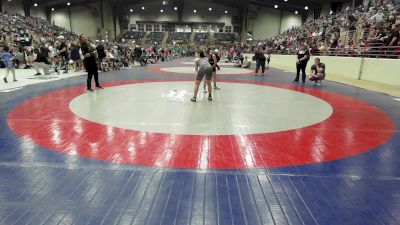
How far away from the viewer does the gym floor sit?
8.52 feet

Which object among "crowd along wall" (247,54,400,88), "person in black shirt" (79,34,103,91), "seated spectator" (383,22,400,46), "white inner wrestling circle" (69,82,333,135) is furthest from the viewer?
"seated spectator" (383,22,400,46)

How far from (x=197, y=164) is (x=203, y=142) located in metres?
0.84

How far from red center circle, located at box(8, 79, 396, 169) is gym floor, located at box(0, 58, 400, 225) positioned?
0.06 ft

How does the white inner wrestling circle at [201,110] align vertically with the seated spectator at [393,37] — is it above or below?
below

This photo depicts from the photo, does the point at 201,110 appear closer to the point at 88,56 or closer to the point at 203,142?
the point at 203,142

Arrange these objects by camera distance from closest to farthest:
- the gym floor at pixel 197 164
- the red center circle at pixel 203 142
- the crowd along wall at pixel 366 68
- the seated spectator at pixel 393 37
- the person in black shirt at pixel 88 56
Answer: the gym floor at pixel 197 164
the red center circle at pixel 203 142
the person in black shirt at pixel 88 56
the crowd along wall at pixel 366 68
the seated spectator at pixel 393 37

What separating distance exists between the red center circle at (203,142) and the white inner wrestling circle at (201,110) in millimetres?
325

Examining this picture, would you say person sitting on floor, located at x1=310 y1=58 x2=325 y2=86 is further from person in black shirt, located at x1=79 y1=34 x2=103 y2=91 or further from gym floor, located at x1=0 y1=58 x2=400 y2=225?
person in black shirt, located at x1=79 y1=34 x2=103 y2=91

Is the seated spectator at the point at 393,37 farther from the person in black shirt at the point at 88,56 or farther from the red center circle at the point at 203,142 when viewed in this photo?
the person in black shirt at the point at 88,56

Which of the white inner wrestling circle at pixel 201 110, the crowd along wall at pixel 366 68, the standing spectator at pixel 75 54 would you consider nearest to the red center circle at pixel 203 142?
the white inner wrestling circle at pixel 201 110

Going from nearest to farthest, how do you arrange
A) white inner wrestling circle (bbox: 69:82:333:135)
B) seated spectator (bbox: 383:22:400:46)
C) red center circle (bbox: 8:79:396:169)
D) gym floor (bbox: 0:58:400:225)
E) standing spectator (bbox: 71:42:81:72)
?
gym floor (bbox: 0:58:400:225)
red center circle (bbox: 8:79:396:169)
white inner wrestling circle (bbox: 69:82:333:135)
seated spectator (bbox: 383:22:400:46)
standing spectator (bbox: 71:42:81:72)

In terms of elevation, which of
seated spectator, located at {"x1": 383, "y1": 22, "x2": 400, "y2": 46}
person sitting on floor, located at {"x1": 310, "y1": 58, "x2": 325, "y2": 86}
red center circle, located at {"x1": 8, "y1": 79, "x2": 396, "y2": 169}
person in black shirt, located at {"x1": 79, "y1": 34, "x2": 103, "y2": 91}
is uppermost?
seated spectator, located at {"x1": 383, "y1": 22, "x2": 400, "y2": 46}

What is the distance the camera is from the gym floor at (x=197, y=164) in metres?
2.60

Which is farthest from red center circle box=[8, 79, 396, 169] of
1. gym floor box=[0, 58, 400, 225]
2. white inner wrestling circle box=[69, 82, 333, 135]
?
white inner wrestling circle box=[69, 82, 333, 135]
